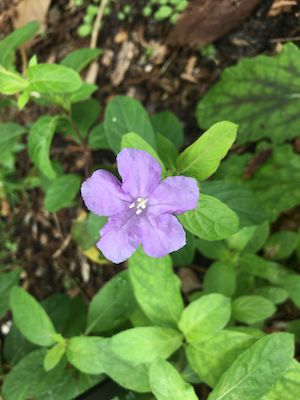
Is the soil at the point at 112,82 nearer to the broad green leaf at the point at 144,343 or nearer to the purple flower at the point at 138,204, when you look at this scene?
the broad green leaf at the point at 144,343

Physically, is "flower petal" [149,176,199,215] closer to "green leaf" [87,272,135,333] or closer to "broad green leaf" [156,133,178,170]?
"broad green leaf" [156,133,178,170]

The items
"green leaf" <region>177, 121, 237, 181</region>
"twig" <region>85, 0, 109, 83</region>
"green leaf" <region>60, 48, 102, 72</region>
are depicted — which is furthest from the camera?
"twig" <region>85, 0, 109, 83</region>

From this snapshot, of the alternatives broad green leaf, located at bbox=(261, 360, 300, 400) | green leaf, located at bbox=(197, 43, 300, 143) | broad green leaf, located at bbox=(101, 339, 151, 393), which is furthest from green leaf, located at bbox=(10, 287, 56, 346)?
green leaf, located at bbox=(197, 43, 300, 143)

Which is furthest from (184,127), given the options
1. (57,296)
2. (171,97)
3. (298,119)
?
(57,296)

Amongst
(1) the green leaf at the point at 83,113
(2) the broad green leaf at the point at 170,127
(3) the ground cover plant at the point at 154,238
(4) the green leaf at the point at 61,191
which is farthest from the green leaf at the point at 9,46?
(2) the broad green leaf at the point at 170,127

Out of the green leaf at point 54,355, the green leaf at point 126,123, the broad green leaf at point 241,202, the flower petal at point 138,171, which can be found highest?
the flower petal at point 138,171

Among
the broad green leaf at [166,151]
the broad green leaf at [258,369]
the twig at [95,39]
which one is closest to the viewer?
the broad green leaf at [258,369]

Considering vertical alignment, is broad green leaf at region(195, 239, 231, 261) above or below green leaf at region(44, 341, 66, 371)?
below
